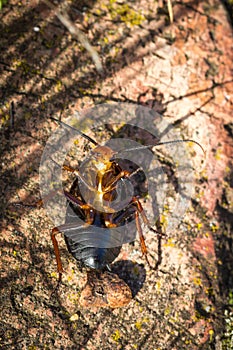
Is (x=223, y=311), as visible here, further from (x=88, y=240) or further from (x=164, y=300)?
(x=88, y=240)

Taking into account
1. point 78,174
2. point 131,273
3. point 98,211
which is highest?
point 78,174

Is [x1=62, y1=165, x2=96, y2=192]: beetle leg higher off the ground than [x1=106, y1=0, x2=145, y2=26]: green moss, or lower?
lower

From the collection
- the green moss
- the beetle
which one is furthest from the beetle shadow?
the green moss

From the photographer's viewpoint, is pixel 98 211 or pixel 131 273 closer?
pixel 98 211

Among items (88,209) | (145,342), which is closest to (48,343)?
(145,342)

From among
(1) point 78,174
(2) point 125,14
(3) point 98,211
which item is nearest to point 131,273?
(3) point 98,211

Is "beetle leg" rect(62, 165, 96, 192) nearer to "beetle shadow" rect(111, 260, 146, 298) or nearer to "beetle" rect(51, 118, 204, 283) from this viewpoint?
"beetle" rect(51, 118, 204, 283)

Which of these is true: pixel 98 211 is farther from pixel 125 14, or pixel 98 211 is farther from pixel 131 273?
pixel 125 14

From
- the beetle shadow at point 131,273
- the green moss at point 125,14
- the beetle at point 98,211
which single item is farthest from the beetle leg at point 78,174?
the green moss at point 125,14
